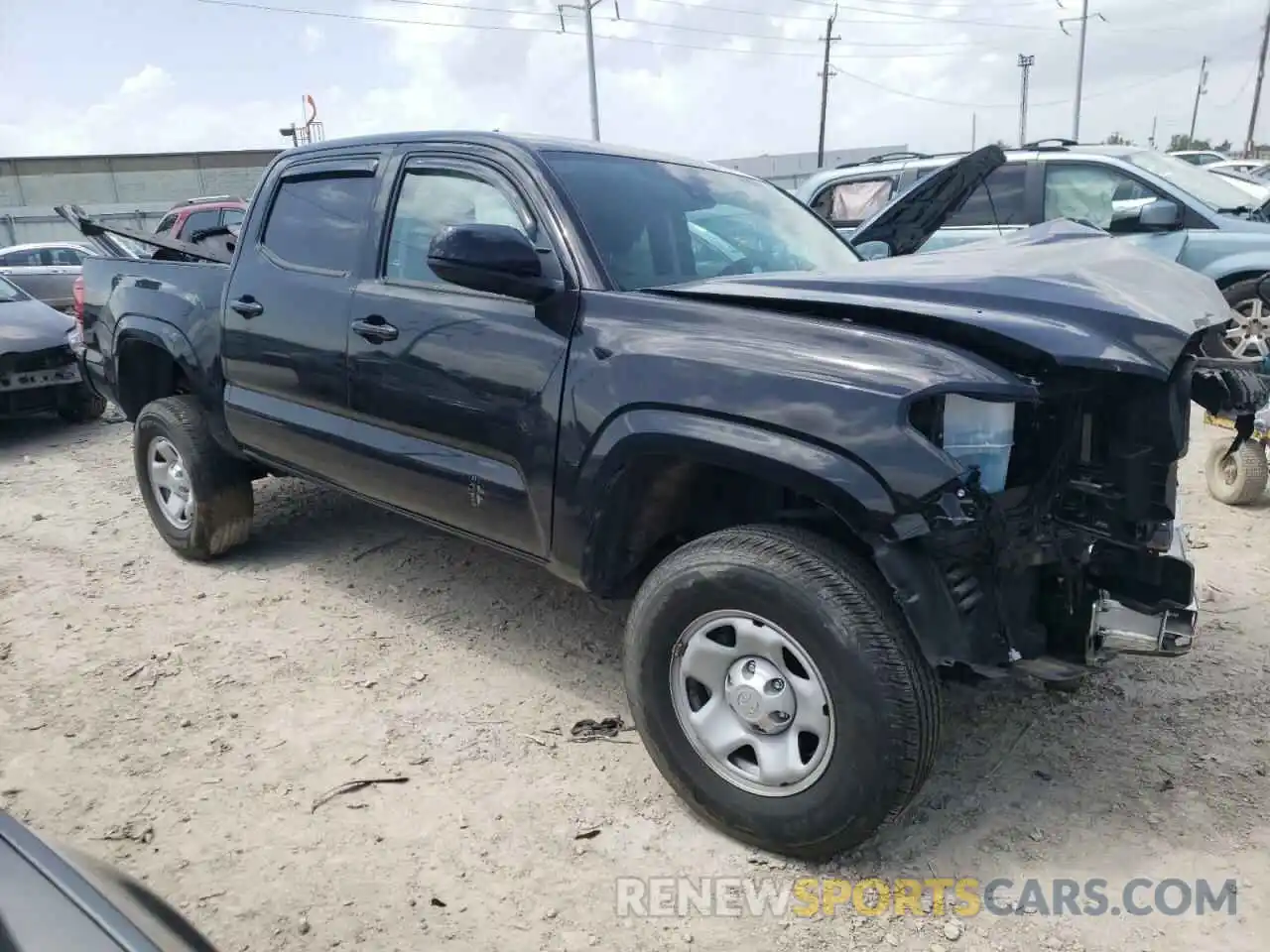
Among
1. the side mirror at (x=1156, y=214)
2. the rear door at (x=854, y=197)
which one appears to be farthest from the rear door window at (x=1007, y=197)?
the side mirror at (x=1156, y=214)

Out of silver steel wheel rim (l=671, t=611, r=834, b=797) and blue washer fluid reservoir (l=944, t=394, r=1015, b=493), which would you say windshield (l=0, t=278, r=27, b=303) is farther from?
blue washer fluid reservoir (l=944, t=394, r=1015, b=493)

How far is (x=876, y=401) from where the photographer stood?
7.32ft

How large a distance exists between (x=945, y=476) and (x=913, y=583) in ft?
0.88

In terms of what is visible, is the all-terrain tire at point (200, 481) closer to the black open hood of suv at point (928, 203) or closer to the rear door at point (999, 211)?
the black open hood of suv at point (928, 203)

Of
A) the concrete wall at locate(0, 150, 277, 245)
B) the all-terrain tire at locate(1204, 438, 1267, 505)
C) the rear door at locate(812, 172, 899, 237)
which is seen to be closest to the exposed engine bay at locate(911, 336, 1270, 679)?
the all-terrain tire at locate(1204, 438, 1267, 505)

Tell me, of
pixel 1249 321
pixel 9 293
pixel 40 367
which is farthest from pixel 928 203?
pixel 9 293

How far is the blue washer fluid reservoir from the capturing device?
2275 mm

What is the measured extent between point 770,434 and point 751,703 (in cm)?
70

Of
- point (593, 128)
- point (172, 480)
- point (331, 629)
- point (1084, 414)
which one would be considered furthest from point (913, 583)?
point (593, 128)

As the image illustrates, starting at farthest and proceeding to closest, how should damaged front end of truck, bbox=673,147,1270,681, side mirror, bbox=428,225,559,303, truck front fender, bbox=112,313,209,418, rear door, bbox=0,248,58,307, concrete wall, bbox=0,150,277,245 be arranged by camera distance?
1. concrete wall, bbox=0,150,277,245
2. rear door, bbox=0,248,58,307
3. truck front fender, bbox=112,313,209,418
4. side mirror, bbox=428,225,559,303
5. damaged front end of truck, bbox=673,147,1270,681

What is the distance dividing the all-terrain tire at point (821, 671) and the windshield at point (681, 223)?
983 mm

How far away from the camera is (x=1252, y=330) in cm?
703

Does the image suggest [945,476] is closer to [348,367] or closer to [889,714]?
[889,714]

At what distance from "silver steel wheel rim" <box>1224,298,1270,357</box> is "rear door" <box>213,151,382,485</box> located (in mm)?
6254
